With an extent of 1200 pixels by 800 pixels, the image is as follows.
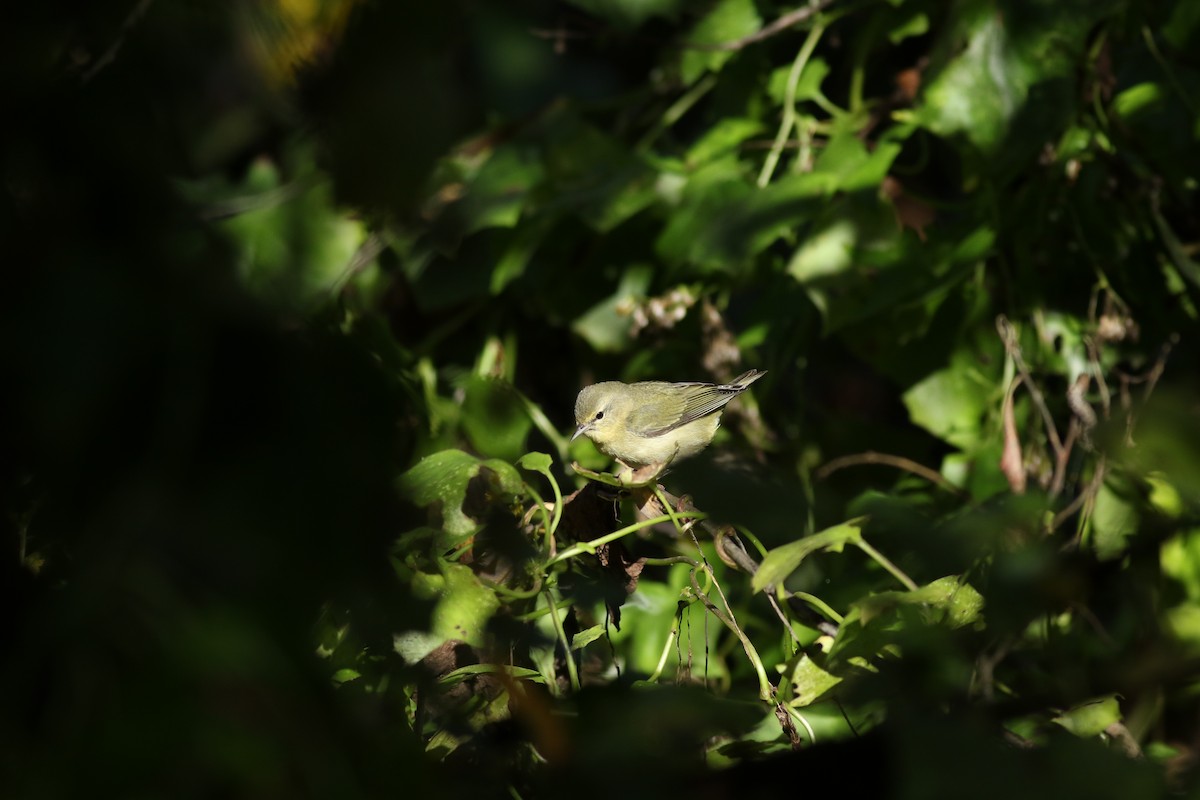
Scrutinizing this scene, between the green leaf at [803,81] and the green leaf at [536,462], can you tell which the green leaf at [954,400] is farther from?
the green leaf at [536,462]

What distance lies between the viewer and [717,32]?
10.7 ft

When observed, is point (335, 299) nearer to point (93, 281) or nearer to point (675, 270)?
point (93, 281)

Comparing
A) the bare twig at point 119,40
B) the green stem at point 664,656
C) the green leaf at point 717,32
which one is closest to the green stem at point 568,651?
the green stem at point 664,656

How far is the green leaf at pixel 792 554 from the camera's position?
1.62 metres

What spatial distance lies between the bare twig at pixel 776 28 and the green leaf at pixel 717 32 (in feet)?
0.13

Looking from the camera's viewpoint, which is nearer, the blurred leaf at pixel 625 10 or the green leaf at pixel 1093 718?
the green leaf at pixel 1093 718

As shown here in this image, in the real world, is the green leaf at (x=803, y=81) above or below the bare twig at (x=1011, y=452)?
above

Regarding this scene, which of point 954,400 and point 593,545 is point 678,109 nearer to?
point 954,400

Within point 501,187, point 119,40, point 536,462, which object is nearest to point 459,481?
point 536,462

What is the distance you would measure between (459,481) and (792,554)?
53cm

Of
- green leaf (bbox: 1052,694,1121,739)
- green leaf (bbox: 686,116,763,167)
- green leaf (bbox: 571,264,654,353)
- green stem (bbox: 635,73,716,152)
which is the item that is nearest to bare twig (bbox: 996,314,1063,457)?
green leaf (bbox: 686,116,763,167)

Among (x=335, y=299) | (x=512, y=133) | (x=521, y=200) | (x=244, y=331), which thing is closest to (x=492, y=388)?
(x=335, y=299)

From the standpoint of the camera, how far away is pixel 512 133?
11.6 feet

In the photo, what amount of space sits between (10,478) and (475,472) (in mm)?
1096
